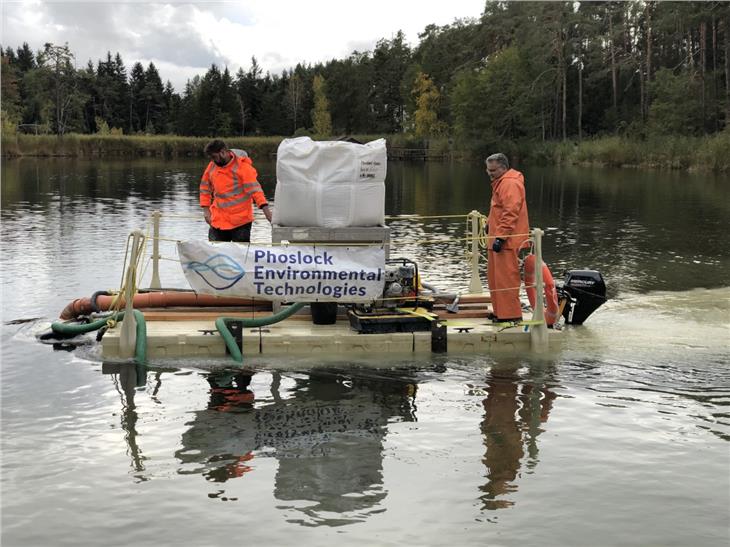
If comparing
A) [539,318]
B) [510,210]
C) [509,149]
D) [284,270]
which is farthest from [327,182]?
[509,149]

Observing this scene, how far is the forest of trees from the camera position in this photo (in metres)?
66.9

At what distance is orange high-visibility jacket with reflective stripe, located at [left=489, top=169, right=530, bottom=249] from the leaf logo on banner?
9.45ft

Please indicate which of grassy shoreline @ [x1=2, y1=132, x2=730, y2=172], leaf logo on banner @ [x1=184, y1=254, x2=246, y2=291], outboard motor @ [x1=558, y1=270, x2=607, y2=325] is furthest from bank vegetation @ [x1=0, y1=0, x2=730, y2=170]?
leaf logo on banner @ [x1=184, y1=254, x2=246, y2=291]

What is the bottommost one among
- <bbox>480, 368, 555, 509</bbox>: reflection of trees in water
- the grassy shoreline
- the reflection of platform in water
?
<bbox>480, 368, 555, 509</bbox>: reflection of trees in water

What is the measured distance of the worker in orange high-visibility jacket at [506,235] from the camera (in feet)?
32.2

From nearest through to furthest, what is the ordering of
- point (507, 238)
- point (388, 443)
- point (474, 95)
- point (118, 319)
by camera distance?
1. point (388, 443)
2. point (507, 238)
3. point (118, 319)
4. point (474, 95)

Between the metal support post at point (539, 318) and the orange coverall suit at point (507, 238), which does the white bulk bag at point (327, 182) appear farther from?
the metal support post at point (539, 318)

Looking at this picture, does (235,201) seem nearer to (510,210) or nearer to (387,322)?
(387,322)

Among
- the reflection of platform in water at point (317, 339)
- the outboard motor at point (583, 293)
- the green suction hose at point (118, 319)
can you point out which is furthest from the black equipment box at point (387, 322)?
the green suction hose at point (118, 319)

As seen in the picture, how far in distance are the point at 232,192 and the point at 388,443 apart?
4.54 metres

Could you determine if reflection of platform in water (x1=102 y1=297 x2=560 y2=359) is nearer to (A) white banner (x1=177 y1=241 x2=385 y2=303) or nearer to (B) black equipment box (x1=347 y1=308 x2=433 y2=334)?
(B) black equipment box (x1=347 y1=308 x2=433 y2=334)

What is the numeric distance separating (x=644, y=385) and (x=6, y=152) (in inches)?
2581

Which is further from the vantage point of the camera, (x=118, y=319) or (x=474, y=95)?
(x=474, y=95)

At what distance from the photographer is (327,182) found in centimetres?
990
